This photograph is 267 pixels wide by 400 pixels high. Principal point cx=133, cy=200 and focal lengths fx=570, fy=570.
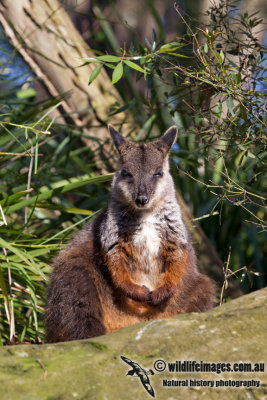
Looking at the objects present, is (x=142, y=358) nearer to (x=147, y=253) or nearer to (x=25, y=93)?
(x=147, y=253)

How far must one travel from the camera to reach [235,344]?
7.85 feet

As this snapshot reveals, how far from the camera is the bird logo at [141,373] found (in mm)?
2165

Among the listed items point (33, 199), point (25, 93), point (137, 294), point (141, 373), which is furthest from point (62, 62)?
point (141, 373)

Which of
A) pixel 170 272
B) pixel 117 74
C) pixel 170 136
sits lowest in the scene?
pixel 170 272

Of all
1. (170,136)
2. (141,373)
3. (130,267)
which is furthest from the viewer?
(170,136)

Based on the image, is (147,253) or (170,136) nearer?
(147,253)

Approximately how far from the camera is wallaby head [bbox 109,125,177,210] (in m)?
3.72

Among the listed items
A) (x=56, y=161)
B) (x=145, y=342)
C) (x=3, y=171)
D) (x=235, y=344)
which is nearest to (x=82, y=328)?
(x=145, y=342)

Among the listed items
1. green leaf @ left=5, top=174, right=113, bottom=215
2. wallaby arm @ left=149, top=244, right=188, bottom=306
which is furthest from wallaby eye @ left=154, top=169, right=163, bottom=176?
green leaf @ left=5, top=174, right=113, bottom=215

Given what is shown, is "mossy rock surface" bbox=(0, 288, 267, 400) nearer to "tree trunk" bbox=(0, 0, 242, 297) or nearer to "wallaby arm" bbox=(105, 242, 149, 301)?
"wallaby arm" bbox=(105, 242, 149, 301)

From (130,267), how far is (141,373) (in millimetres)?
1459

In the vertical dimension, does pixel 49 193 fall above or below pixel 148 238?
above

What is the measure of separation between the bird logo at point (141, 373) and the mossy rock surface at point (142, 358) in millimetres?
17

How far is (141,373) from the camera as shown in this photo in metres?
2.24
